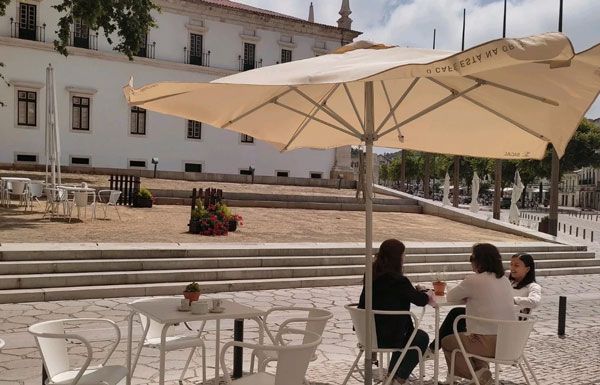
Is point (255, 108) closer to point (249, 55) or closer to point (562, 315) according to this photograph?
point (562, 315)

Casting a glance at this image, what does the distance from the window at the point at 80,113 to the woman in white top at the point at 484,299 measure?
3158 cm

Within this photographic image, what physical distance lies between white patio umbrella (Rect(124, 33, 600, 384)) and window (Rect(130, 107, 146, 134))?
2983 centimetres

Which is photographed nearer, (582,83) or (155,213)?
(582,83)

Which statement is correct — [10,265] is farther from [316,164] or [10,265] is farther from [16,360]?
[316,164]

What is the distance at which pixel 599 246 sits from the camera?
22.0m

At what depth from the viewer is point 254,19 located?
3866 cm

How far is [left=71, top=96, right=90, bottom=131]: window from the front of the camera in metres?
33.2

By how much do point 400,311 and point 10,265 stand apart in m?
7.17

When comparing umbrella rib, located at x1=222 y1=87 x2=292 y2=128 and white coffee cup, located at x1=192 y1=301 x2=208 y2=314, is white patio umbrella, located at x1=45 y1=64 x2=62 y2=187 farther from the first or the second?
white coffee cup, located at x1=192 y1=301 x2=208 y2=314

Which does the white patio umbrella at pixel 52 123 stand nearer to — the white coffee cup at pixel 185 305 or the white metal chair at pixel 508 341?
the white coffee cup at pixel 185 305

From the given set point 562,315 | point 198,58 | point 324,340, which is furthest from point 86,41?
point 562,315

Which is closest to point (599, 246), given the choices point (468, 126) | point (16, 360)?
point (468, 126)

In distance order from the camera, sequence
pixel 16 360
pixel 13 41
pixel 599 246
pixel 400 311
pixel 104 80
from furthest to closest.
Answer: pixel 104 80 → pixel 13 41 → pixel 599 246 → pixel 16 360 → pixel 400 311

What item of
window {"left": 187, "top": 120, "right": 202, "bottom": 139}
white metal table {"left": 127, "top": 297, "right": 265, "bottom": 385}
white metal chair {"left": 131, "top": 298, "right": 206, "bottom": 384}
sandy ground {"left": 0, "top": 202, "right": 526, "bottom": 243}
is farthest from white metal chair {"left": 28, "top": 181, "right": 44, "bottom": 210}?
window {"left": 187, "top": 120, "right": 202, "bottom": 139}
